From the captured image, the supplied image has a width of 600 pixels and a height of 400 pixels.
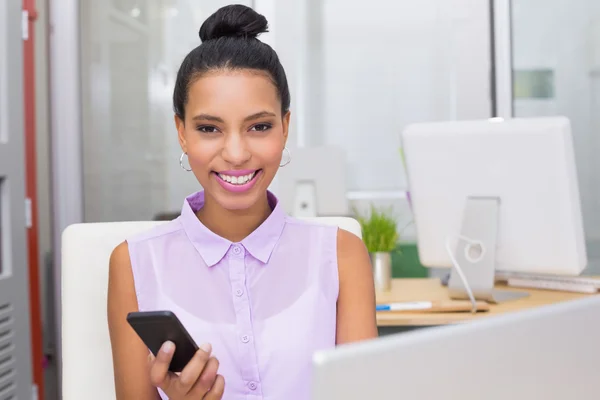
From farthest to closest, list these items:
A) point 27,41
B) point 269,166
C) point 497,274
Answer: point 27,41
point 497,274
point 269,166

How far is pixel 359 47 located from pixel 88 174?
1569 millimetres

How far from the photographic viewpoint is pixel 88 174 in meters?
3.54

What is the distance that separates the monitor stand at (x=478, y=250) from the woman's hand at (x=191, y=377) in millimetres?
1193

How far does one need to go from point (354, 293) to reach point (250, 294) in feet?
0.60

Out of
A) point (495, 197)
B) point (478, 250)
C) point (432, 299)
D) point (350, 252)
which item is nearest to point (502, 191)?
point (495, 197)

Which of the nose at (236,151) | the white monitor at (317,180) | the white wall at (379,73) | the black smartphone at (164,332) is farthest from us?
the white wall at (379,73)

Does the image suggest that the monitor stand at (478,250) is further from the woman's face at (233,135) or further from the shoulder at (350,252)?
the woman's face at (233,135)

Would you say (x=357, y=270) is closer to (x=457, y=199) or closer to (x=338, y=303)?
(x=338, y=303)

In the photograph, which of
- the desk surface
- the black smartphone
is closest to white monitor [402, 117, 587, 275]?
the desk surface

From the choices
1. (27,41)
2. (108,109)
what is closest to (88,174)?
(108,109)

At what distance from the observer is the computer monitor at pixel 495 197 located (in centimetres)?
187

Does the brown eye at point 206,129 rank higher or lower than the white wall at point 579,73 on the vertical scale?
lower

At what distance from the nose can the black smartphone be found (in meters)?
0.33

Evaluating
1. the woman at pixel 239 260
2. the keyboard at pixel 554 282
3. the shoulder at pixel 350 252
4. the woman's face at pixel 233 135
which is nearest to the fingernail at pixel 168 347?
the woman at pixel 239 260
